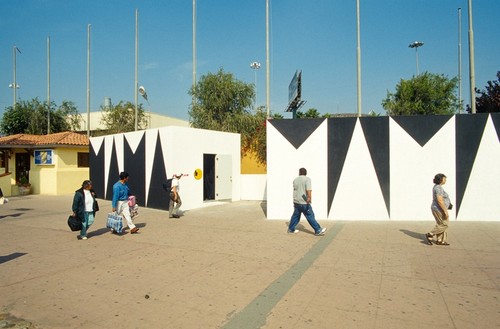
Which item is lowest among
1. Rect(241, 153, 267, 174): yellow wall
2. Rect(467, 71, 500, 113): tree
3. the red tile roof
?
Rect(241, 153, 267, 174): yellow wall

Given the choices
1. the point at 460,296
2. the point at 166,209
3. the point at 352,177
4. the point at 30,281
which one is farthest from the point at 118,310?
the point at 166,209

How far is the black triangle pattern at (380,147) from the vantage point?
36.7ft

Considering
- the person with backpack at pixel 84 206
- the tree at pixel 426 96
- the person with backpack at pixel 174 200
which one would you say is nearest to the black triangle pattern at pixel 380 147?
the person with backpack at pixel 174 200

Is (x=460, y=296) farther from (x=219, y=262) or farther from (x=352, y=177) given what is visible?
(x=352, y=177)

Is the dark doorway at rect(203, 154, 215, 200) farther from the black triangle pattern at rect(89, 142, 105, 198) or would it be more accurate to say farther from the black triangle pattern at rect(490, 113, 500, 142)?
the black triangle pattern at rect(490, 113, 500, 142)

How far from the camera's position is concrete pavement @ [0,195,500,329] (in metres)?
4.24

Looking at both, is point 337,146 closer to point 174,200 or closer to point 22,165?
point 174,200

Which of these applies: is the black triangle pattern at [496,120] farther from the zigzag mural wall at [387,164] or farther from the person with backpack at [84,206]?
the person with backpack at [84,206]

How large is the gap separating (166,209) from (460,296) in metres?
11.3

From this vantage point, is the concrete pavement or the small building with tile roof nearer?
the concrete pavement

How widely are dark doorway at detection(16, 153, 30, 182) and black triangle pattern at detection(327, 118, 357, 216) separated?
21161 millimetres

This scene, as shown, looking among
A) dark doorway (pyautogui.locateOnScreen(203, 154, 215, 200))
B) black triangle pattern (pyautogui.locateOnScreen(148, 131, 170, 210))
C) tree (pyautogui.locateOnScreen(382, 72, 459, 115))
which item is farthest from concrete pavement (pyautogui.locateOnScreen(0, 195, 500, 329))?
tree (pyautogui.locateOnScreen(382, 72, 459, 115))

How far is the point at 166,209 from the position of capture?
1438cm

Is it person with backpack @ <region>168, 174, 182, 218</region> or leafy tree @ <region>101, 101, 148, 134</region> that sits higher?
leafy tree @ <region>101, 101, 148, 134</region>
